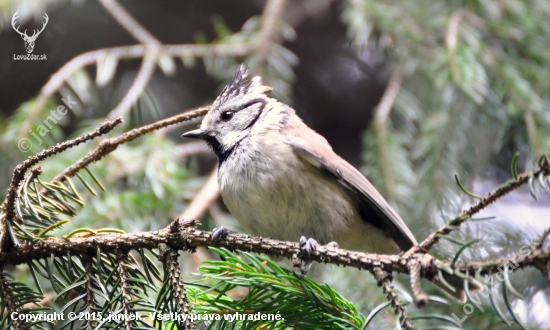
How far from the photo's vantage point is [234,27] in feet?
13.0

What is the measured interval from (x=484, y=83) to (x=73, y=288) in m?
2.03

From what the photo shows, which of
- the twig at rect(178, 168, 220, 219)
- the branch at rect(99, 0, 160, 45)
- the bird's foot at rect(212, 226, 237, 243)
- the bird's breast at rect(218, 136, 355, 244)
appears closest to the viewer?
the bird's foot at rect(212, 226, 237, 243)

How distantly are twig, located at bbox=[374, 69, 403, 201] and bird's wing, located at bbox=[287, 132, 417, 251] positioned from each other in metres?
0.23

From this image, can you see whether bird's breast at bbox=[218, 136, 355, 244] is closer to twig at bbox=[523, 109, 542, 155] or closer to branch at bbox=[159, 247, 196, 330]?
branch at bbox=[159, 247, 196, 330]

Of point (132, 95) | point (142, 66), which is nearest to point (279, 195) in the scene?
point (132, 95)

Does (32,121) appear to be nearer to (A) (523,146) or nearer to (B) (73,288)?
(B) (73,288)

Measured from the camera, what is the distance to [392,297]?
0.98m

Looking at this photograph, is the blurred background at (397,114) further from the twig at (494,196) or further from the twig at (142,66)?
the twig at (494,196)

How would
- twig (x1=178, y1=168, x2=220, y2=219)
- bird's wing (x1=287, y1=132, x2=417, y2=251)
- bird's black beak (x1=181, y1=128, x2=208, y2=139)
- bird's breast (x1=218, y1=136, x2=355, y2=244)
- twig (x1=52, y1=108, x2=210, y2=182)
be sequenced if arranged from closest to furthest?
twig (x1=52, y1=108, x2=210, y2=182) → bird's breast (x1=218, y1=136, x2=355, y2=244) → bird's wing (x1=287, y1=132, x2=417, y2=251) → twig (x1=178, y1=168, x2=220, y2=219) → bird's black beak (x1=181, y1=128, x2=208, y2=139)

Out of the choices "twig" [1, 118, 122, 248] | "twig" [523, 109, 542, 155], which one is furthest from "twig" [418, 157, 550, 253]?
"twig" [523, 109, 542, 155]

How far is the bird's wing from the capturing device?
2070mm

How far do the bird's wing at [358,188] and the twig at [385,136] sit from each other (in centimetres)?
23

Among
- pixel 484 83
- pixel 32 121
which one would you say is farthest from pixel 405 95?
pixel 32 121

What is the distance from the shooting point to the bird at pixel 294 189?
1956mm
